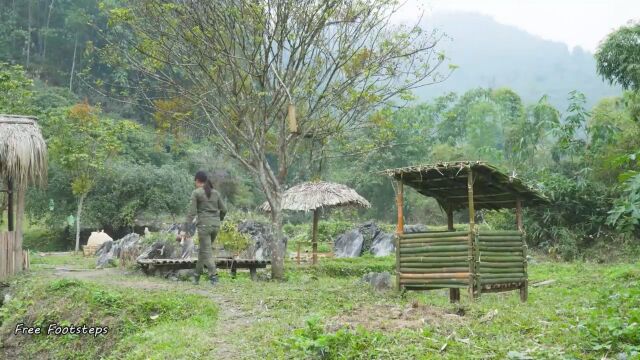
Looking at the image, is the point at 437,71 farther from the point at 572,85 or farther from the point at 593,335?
the point at 572,85

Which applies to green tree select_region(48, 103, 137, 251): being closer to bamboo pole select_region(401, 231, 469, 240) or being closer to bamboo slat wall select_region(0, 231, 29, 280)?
bamboo slat wall select_region(0, 231, 29, 280)

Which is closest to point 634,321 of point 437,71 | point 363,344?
point 363,344

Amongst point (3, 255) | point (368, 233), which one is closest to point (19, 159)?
point (3, 255)

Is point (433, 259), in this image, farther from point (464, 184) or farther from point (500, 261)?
point (464, 184)

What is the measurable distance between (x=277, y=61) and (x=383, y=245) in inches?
460

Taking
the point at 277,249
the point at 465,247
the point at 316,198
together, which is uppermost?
the point at 316,198

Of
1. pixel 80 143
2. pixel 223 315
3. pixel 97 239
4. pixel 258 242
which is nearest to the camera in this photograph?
pixel 223 315

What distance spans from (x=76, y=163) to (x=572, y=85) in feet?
504

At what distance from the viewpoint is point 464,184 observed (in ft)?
33.1

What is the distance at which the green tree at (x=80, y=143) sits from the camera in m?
23.3

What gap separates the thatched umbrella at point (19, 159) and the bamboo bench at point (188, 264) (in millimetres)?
2428

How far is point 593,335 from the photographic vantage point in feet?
17.2

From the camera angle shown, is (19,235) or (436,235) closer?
(436,235)

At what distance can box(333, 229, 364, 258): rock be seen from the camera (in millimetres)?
22891
